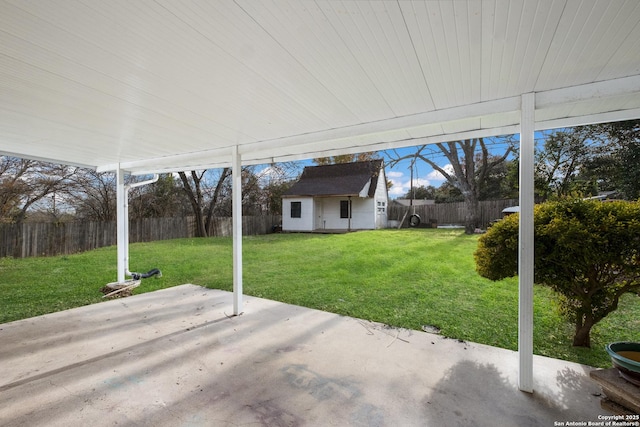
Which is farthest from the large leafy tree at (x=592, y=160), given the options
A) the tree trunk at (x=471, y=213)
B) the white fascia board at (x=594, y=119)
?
the tree trunk at (x=471, y=213)

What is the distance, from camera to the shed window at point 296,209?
15.3m

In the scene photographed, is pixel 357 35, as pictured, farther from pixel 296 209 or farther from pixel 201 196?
pixel 201 196

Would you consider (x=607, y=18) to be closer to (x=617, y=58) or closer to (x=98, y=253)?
(x=617, y=58)

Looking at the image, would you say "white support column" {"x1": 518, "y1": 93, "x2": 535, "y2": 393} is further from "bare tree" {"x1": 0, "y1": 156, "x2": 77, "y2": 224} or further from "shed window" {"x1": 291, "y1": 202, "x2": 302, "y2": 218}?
"shed window" {"x1": 291, "y1": 202, "x2": 302, "y2": 218}

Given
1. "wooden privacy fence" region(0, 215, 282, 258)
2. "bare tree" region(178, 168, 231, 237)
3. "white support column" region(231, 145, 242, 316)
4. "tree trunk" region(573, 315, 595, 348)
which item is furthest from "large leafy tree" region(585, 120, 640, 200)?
"bare tree" region(178, 168, 231, 237)

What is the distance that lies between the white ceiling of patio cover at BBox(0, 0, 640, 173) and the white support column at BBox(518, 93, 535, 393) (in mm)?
211

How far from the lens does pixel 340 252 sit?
8.77m

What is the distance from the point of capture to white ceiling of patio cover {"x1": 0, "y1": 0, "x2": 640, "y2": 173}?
4.61 ft

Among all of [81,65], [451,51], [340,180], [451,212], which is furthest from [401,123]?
[340,180]

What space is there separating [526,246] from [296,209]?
13.5 meters

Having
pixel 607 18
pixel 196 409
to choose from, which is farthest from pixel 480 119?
pixel 196 409

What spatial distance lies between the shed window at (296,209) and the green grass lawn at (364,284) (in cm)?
532

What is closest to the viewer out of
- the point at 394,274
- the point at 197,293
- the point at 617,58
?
the point at 617,58

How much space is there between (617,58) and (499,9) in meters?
1.11
